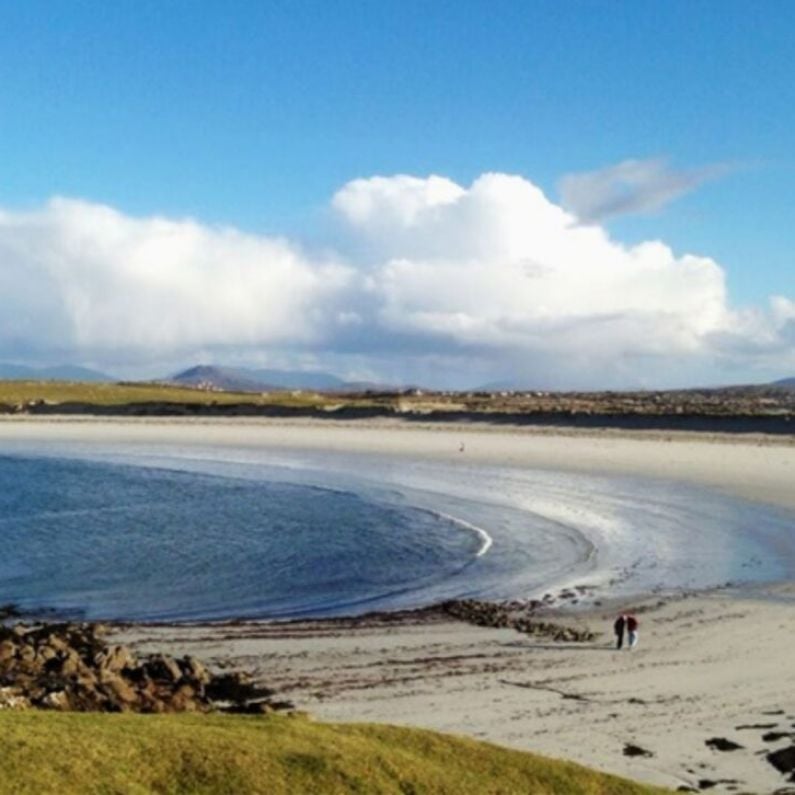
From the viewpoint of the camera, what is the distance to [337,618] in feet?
112

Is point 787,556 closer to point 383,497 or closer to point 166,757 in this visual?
point 383,497

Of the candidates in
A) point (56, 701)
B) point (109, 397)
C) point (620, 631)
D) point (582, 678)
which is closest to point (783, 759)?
point (582, 678)

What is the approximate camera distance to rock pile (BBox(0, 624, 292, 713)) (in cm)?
1994

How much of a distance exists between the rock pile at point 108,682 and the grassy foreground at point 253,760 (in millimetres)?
3977

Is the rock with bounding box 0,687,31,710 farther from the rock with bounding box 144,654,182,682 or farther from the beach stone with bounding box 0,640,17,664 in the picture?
the beach stone with bounding box 0,640,17,664

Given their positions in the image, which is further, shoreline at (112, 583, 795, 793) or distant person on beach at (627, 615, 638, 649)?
distant person on beach at (627, 615, 638, 649)

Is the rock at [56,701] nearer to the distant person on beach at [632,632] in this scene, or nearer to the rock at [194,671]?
the rock at [194,671]

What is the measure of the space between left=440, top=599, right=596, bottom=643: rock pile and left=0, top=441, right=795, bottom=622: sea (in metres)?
2.03

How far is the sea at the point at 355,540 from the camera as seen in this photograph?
127ft

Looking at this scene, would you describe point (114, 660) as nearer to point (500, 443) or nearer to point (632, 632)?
point (632, 632)

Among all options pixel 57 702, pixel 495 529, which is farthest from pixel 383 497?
pixel 57 702

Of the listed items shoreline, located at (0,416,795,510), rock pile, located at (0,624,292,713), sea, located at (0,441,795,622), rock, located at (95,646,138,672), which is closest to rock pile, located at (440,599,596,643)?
sea, located at (0,441,795,622)

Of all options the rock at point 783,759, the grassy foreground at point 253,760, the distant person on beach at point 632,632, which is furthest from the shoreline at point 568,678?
the grassy foreground at point 253,760

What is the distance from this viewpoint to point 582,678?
84.4 feet
